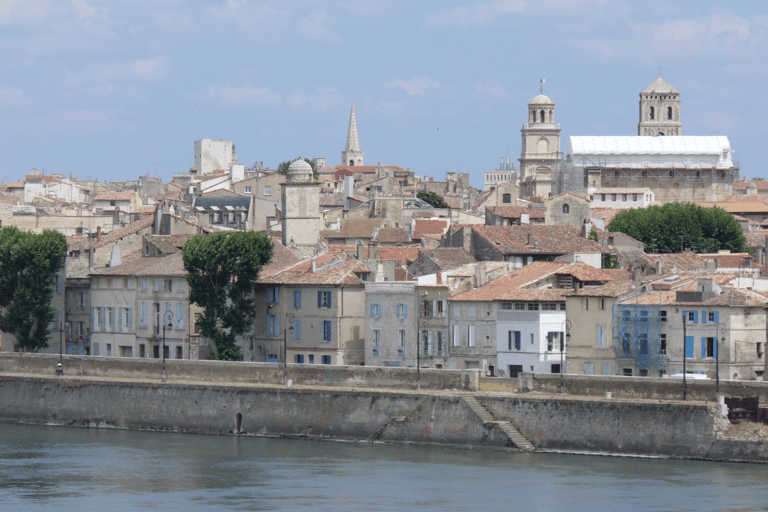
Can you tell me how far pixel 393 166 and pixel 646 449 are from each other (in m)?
128

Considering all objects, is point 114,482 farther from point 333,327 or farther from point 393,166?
point 393,166

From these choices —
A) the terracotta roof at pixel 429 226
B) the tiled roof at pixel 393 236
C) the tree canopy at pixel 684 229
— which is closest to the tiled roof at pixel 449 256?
the tiled roof at pixel 393 236

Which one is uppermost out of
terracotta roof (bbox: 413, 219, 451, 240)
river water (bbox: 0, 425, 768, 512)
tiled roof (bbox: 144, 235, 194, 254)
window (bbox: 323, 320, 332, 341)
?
terracotta roof (bbox: 413, 219, 451, 240)

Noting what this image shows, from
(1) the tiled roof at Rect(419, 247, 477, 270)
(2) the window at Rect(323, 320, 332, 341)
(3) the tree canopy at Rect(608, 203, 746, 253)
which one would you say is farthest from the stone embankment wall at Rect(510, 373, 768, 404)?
(3) the tree canopy at Rect(608, 203, 746, 253)

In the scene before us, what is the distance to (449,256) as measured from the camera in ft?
260

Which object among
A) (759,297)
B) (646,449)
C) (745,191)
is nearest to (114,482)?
(646,449)

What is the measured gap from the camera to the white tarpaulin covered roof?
14512cm

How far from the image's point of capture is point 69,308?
8231 centimetres

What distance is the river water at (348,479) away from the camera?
49656 mm

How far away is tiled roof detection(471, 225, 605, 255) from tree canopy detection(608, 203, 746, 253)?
695 inches

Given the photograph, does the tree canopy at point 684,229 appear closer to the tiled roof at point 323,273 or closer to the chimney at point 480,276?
the chimney at point 480,276

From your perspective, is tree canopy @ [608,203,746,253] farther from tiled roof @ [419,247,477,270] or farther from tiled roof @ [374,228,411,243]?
tiled roof @ [419,247,477,270]

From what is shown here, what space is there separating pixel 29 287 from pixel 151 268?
565cm

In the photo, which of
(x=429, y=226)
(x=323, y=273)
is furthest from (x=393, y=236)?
(x=323, y=273)
